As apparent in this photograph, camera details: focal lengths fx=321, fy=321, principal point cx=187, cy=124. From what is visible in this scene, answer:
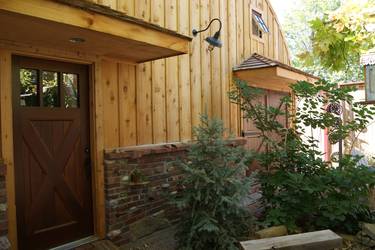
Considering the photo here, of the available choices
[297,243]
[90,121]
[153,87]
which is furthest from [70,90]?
[297,243]

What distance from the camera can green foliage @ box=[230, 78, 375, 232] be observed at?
3.86 m

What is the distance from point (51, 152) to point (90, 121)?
60 centimetres

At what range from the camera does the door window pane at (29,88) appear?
3.39 meters

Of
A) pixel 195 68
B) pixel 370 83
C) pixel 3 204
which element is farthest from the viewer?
pixel 195 68

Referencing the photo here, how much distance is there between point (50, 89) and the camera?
364 cm

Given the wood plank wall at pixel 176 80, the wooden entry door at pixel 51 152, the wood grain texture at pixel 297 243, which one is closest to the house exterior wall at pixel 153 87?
the wood plank wall at pixel 176 80

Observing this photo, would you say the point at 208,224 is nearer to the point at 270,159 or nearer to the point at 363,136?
the point at 270,159

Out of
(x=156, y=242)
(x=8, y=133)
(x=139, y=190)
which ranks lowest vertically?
(x=156, y=242)

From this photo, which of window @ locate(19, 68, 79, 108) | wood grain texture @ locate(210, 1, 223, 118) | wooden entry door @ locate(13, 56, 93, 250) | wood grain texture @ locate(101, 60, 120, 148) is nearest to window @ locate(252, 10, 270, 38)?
wood grain texture @ locate(210, 1, 223, 118)

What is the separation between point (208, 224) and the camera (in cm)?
337

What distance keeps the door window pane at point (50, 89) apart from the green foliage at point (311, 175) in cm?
253

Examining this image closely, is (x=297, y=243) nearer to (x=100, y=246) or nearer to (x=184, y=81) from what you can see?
(x=100, y=246)

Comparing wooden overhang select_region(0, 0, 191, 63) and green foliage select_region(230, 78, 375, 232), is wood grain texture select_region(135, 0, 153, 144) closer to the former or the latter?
wooden overhang select_region(0, 0, 191, 63)

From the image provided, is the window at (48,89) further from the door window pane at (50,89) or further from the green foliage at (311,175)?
the green foliage at (311,175)
